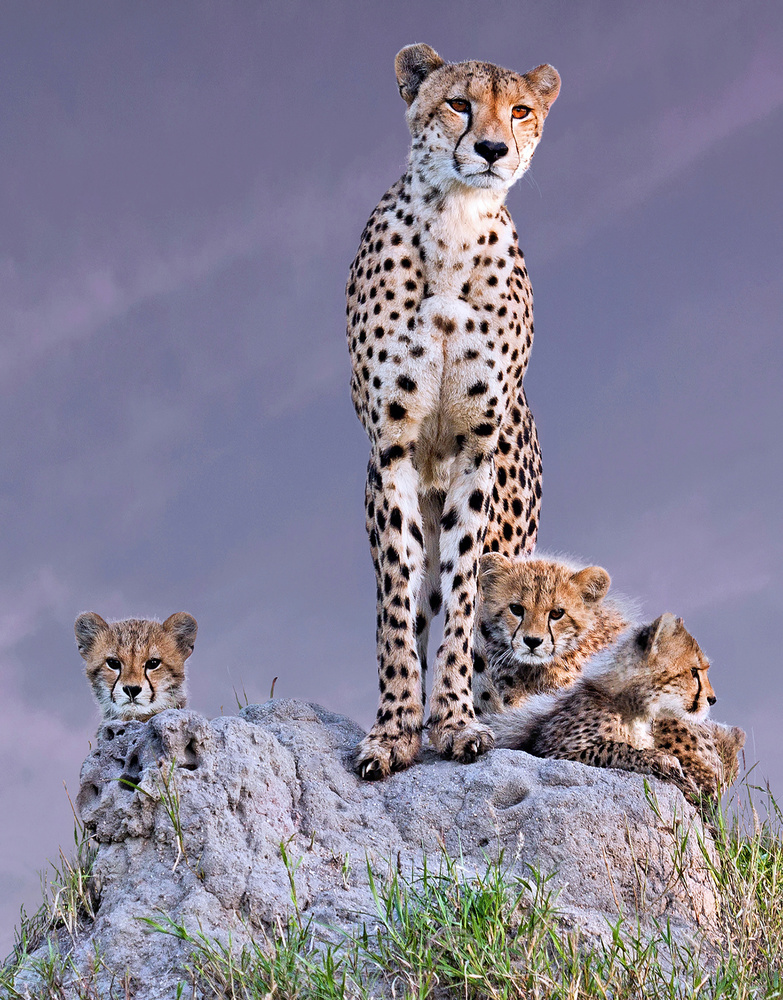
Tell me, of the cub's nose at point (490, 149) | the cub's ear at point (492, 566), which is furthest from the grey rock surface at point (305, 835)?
the cub's nose at point (490, 149)

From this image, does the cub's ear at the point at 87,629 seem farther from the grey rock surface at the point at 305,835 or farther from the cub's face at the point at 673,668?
the cub's face at the point at 673,668

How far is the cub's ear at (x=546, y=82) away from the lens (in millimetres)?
4703

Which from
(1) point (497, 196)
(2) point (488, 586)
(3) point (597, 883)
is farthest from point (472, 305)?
(3) point (597, 883)

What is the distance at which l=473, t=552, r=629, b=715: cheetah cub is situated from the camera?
4.55m

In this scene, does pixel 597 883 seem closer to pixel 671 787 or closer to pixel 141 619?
pixel 671 787

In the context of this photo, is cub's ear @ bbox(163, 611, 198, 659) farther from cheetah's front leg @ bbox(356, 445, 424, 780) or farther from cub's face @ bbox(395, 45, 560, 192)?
cub's face @ bbox(395, 45, 560, 192)

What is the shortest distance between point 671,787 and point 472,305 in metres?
2.00

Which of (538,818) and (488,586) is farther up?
(488,586)

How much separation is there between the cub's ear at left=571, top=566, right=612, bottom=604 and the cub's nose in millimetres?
1690

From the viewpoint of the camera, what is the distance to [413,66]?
15.4 ft

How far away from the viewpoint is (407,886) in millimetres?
3219

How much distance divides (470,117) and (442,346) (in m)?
0.89

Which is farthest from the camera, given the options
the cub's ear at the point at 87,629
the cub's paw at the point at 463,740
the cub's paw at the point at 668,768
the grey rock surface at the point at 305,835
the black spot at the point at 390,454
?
the cub's ear at the point at 87,629

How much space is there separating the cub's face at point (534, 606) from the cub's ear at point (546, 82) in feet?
6.25
